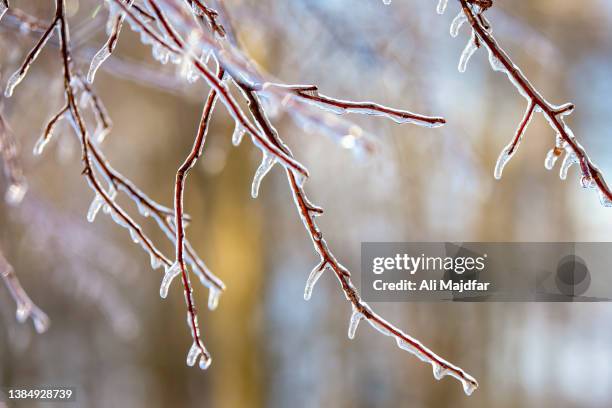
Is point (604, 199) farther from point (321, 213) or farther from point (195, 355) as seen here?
point (195, 355)

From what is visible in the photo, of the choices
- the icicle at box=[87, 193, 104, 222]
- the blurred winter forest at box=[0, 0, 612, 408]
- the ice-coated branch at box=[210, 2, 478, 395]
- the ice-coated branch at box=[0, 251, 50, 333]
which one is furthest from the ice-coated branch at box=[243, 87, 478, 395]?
the blurred winter forest at box=[0, 0, 612, 408]

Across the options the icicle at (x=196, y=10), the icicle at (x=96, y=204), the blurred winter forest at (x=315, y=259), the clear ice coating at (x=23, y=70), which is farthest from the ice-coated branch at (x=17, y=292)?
the blurred winter forest at (x=315, y=259)

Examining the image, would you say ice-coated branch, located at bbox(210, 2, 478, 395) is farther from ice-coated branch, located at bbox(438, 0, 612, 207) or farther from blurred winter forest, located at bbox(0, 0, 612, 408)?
blurred winter forest, located at bbox(0, 0, 612, 408)

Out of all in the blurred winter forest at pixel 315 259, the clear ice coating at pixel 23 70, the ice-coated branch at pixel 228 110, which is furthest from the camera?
the blurred winter forest at pixel 315 259

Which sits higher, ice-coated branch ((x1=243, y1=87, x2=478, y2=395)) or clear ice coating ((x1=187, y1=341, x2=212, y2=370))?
ice-coated branch ((x1=243, y1=87, x2=478, y2=395))

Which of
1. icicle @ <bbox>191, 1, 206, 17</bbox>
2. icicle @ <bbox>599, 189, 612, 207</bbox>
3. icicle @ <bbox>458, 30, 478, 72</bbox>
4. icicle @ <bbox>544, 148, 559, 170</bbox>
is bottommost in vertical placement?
icicle @ <bbox>599, 189, 612, 207</bbox>

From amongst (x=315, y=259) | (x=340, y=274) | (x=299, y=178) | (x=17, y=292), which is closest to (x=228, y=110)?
(x=299, y=178)

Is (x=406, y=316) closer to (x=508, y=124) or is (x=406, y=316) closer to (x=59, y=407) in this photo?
(x=508, y=124)

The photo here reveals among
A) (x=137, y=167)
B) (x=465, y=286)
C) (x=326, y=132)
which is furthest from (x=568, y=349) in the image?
(x=326, y=132)

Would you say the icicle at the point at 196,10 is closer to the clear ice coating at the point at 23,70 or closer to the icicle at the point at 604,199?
the clear ice coating at the point at 23,70
